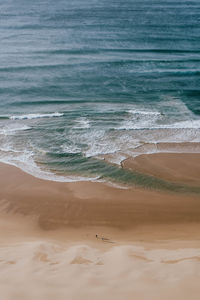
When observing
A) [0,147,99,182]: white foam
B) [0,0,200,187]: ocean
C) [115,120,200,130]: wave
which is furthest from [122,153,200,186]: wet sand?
[115,120,200,130]: wave

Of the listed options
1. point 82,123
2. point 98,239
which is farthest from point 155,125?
point 98,239

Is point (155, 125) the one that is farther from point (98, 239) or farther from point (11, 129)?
point (98, 239)

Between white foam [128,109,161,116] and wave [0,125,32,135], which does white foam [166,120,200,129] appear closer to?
white foam [128,109,161,116]

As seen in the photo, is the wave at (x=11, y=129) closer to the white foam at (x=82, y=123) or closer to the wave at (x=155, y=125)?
the white foam at (x=82, y=123)

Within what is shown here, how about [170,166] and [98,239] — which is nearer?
[98,239]

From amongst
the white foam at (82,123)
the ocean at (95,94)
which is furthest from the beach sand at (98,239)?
the white foam at (82,123)

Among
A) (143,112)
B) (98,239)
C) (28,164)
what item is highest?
(143,112)

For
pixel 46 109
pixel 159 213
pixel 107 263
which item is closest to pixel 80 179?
pixel 159 213
